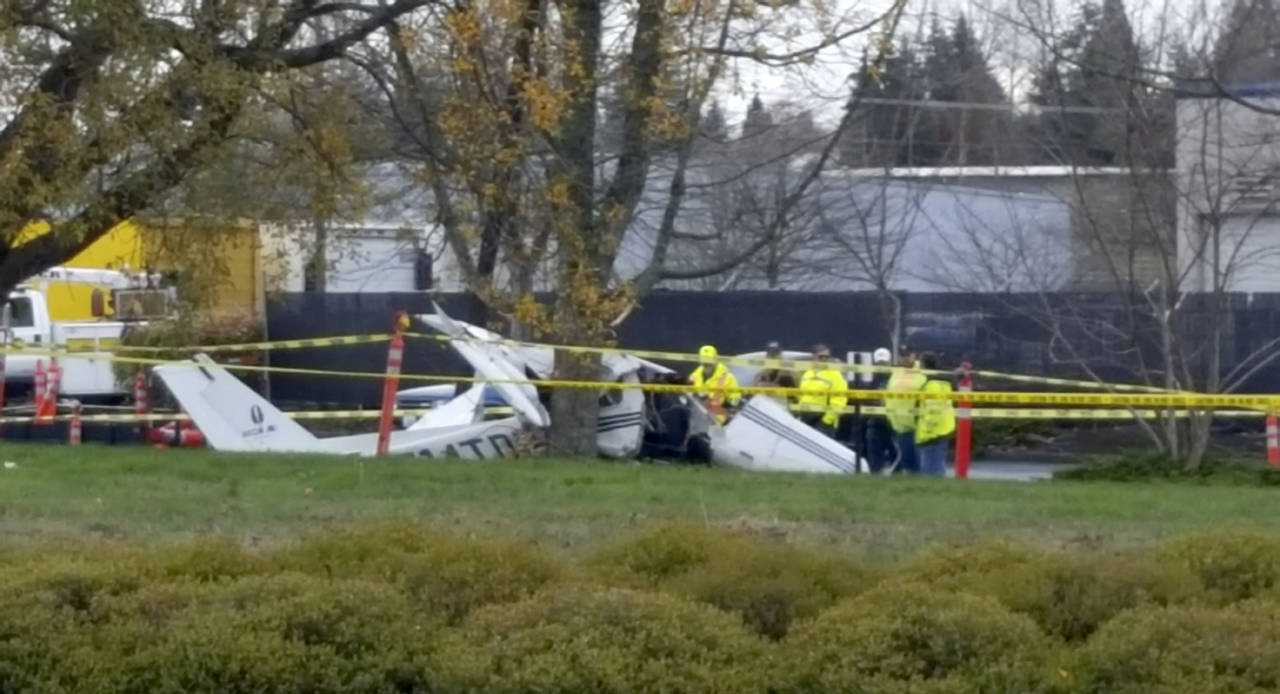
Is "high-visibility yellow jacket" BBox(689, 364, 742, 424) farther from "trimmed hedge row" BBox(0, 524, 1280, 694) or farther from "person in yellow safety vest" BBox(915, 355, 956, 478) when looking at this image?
"trimmed hedge row" BBox(0, 524, 1280, 694)

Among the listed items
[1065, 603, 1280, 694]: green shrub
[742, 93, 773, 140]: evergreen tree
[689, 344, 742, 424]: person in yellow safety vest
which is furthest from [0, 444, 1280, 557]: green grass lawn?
[742, 93, 773, 140]: evergreen tree

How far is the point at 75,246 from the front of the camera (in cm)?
1736

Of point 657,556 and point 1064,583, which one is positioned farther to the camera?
point 657,556

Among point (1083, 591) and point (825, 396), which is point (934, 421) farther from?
point (1083, 591)

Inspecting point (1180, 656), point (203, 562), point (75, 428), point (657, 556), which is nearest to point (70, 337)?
point (75, 428)

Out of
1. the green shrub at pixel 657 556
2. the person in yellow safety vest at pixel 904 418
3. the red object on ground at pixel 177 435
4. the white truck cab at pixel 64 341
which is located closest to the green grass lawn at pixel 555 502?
the green shrub at pixel 657 556

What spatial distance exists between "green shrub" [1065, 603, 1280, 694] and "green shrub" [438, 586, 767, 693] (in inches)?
45.1

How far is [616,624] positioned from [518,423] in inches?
547

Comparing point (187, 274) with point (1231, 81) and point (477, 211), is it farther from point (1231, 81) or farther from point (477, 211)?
point (1231, 81)

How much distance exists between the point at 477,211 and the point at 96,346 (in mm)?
12048

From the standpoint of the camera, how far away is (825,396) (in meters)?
21.1

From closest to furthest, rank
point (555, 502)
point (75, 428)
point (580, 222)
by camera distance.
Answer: point (555, 502), point (580, 222), point (75, 428)

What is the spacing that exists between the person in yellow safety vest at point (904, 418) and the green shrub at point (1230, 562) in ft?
39.1

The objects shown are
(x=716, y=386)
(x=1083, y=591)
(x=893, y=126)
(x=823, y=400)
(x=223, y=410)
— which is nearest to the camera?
(x=1083, y=591)
